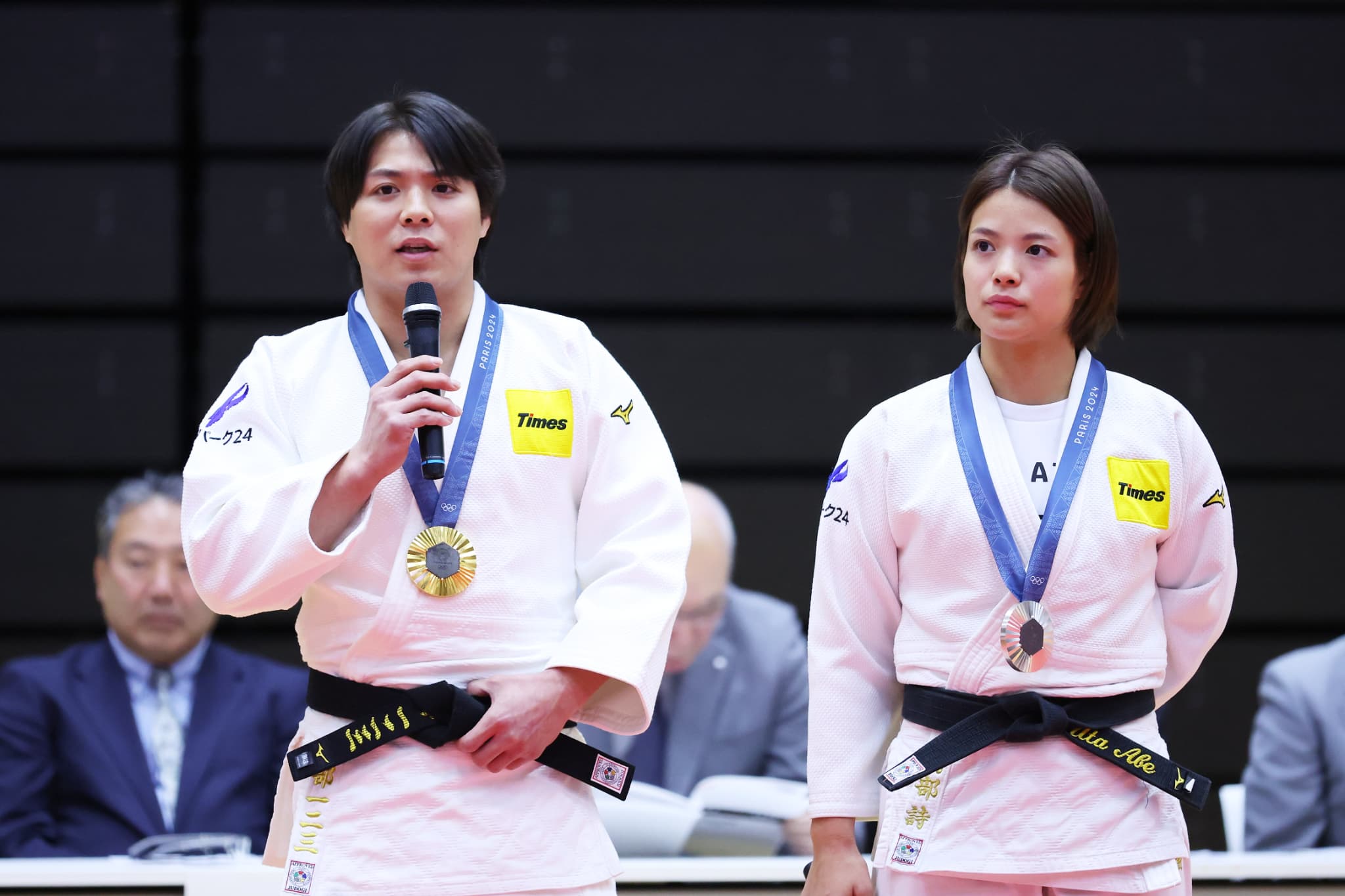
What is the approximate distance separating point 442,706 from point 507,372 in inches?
18.6

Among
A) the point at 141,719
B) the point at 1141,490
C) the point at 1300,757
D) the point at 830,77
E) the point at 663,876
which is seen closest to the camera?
the point at 1141,490

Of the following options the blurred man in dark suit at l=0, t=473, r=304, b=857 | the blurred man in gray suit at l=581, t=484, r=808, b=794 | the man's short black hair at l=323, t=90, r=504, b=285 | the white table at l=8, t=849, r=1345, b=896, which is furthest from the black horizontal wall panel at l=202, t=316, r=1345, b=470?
the man's short black hair at l=323, t=90, r=504, b=285

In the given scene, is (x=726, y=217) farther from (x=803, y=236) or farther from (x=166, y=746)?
(x=166, y=746)

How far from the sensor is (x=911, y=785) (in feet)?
6.42

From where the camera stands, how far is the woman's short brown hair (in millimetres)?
2049

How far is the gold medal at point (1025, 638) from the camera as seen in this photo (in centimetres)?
191

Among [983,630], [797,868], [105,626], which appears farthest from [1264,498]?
[105,626]

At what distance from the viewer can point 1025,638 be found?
6.25ft

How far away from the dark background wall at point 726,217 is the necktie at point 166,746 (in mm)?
1083

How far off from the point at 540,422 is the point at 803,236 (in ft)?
10.2

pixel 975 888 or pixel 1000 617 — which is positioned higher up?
pixel 1000 617

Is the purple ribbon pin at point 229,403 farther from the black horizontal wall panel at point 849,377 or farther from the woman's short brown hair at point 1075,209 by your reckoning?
the black horizontal wall panel at point 849,377

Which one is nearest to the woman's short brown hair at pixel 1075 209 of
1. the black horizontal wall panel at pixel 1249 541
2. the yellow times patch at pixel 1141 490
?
the yellow times patch at pixel 1141 490

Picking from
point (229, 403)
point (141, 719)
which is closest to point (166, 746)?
point (141, 719)
